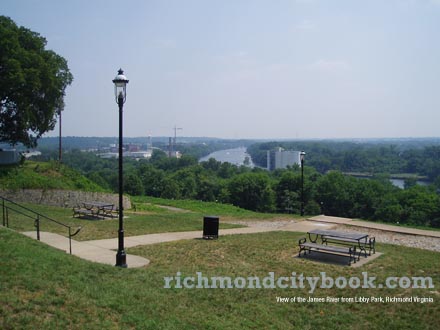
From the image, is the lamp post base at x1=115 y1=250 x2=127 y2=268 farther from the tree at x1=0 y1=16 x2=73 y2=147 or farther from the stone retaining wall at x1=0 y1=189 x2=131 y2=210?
the tree at x1=0 y1=16 x2=73 y2=147

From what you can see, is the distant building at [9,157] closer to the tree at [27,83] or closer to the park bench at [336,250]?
the tree at [27,83]

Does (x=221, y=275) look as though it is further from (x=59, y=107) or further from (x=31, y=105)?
(x=59, y=107)

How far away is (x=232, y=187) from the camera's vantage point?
2499 inches

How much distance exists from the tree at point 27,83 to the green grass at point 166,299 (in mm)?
15938

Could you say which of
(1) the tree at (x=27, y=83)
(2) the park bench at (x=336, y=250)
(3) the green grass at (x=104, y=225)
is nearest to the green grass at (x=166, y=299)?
(2) the park bench at (x=336, y=250)

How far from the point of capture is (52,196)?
23.2 metres

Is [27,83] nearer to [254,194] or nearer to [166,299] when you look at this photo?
[166,299]

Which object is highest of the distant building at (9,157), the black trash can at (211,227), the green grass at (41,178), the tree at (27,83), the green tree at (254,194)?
the tree at (27,83)

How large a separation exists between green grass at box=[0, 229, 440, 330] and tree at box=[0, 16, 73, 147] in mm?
15938

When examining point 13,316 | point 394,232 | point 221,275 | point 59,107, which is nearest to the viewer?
point 13,316

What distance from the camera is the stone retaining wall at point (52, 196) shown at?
72.3ft

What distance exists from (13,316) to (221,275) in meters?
4.61

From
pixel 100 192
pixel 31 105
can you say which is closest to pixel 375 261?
pixel 100 192

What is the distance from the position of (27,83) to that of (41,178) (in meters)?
5.51
